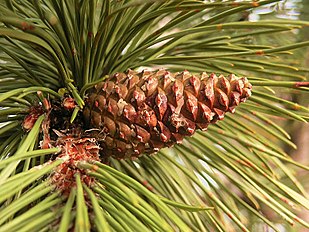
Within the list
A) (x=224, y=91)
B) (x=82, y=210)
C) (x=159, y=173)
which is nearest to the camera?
(x=82, y=210)

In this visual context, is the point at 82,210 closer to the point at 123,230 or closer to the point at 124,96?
the point at 123,230

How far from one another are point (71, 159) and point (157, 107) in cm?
8

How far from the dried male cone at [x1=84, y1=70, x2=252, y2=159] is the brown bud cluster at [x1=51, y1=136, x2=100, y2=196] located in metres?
0.02

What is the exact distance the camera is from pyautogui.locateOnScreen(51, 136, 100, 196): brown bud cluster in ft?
1.19

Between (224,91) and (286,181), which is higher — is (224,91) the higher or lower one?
the higher one

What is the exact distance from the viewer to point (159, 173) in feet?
1.74

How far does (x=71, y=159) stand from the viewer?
1.26ft

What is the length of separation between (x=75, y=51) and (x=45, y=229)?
0.18m

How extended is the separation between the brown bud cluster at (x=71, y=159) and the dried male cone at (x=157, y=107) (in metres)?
0.02

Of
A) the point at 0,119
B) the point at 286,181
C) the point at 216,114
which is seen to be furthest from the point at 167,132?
the point at 286,181

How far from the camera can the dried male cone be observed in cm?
40

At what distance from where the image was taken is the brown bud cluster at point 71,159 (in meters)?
0.36

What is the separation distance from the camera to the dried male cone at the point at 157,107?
0.40m

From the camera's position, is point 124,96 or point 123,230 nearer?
point 123,230
